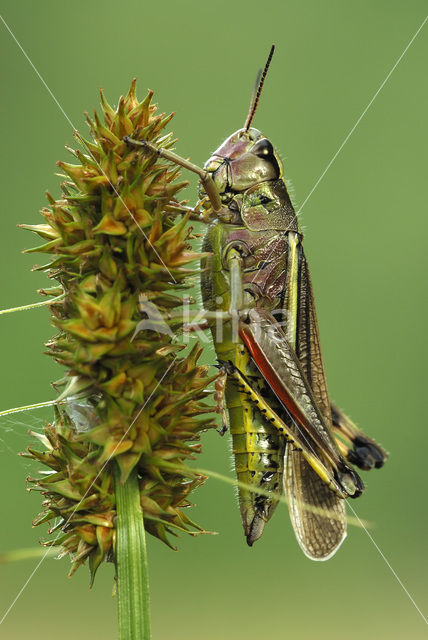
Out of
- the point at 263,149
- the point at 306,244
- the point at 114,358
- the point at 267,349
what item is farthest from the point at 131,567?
the point at 306,244

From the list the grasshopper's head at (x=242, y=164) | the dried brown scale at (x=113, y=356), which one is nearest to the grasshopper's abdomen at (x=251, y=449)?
the grasshopper's head at (x=242, y=164)

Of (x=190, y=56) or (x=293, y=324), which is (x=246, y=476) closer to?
(x=293, y=324)

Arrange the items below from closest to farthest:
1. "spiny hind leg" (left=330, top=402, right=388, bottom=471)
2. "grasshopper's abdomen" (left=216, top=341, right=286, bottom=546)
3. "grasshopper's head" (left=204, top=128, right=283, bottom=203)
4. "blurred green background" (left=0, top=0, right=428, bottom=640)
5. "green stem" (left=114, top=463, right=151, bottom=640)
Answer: "green stem" (left=114, top=463, right=151, bottom=640), "grasshopper's abdomen" (left=216, top=341, right=286, bottom=546), "grasshopper's head" (left=204, top=128, right=283, bottom=203), "spiny hind leg" (left=330, top=402, right=388, bottom=471), "blurred green background" (left=0, top=0, right=428, bottom=640)

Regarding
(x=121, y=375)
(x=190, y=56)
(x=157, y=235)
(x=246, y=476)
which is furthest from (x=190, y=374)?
(x=190, y=56)

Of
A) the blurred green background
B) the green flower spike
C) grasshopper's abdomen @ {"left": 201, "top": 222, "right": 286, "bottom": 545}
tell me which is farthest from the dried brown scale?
the blurred green background

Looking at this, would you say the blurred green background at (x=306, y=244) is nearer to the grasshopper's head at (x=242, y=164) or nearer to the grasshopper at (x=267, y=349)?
the grasshopper at (x=267, y=349)

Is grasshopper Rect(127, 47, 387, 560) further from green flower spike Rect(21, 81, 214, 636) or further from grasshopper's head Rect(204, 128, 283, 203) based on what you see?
green flower spike Rect(21, 81, 214, 636)

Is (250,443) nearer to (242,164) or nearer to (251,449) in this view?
(251,449)
